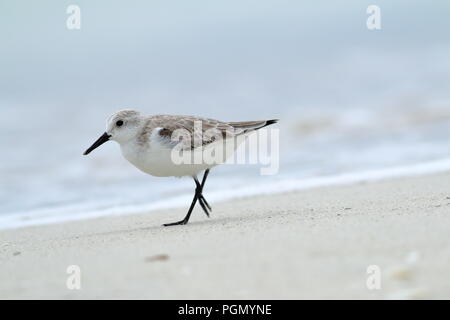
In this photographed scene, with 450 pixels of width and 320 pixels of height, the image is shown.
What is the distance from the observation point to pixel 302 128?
42.0 feet

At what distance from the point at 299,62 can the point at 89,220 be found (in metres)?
14.0

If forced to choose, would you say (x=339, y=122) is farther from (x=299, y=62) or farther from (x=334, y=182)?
(x=299, y=62)

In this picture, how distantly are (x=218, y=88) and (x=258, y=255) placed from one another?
12.9 m

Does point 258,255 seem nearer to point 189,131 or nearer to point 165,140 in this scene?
point 165,140

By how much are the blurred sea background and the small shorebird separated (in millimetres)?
1578

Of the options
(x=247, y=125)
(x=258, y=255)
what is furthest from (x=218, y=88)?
(x=258, y=255)

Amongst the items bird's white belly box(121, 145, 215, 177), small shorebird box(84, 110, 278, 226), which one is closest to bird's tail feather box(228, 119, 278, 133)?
small shorebird box(84, 110, 278, 226)

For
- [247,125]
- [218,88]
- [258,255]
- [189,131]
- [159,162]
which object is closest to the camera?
[258,255]

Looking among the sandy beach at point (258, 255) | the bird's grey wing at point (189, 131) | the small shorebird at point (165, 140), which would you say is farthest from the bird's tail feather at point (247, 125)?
the sandy beach at point (258, 255)

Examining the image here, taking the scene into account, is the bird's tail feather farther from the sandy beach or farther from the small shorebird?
the sandy beach

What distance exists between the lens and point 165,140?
680cm

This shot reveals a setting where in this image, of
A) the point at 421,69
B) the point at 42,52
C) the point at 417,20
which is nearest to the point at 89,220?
the point at 421,69

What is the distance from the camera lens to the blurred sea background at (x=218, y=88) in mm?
9680

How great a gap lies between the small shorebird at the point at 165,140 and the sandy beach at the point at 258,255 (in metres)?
0.55
